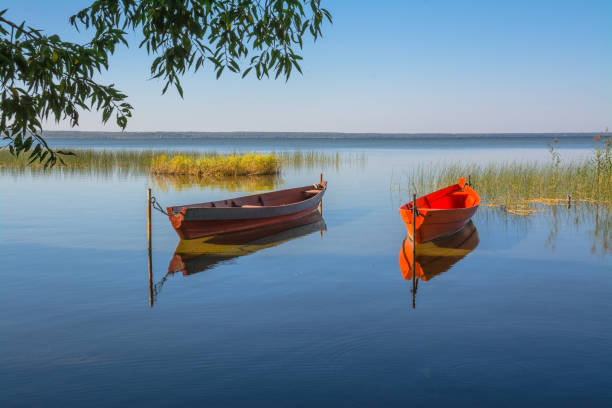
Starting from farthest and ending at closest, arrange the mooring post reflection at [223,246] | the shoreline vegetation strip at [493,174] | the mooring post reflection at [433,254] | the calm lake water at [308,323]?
the shoreline vegetation strip at [493,174], the mooring post reflection at [223,246], the mooring post reflection at [433,254], the calm lake water at [308,323]

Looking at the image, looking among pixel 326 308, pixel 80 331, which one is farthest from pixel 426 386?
pixel 80 331

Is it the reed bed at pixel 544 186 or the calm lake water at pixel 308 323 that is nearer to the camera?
the calm lake water at pixel 308 323

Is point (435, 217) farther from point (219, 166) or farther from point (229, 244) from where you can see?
point (219, 166)

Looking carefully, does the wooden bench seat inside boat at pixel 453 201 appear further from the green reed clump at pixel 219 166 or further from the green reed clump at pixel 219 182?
the green reed clump at pixel 219 166

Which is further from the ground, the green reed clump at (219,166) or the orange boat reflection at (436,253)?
the green reed clump at (219,166)

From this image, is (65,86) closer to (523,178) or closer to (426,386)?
(426,386)

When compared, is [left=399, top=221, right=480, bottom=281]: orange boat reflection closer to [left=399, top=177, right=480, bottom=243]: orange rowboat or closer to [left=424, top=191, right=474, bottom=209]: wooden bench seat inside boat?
[left=399, top=177, right=480, bottom=243]: orange rowboat

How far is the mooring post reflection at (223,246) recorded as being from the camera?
1080 cm

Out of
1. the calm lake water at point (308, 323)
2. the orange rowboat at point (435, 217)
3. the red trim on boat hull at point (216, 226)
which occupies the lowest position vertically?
the calm lake water at point (308, 323)

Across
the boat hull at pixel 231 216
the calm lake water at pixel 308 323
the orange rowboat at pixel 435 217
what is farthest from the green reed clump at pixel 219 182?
the calm lake water at pixel 308 323

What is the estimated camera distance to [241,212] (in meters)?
14.1

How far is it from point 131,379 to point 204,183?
23.0 metres

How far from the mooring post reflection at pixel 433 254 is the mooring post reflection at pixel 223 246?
3.26 metres

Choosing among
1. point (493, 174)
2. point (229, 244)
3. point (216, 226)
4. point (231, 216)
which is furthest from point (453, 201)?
point (216, 226)
